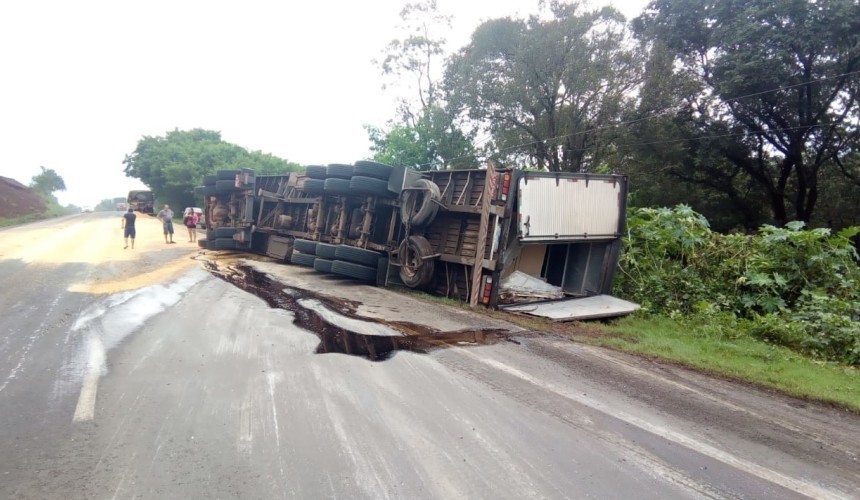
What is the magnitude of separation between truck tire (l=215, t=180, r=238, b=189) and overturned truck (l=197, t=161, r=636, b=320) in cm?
568

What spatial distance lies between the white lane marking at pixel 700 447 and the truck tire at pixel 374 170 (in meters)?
6.57

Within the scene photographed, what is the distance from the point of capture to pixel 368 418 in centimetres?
376

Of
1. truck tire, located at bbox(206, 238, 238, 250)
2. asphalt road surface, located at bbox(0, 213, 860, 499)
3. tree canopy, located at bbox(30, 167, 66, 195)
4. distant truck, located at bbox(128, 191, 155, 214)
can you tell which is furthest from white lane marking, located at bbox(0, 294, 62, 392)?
tree canopy, located at bbox(30, 167, 66, 195)

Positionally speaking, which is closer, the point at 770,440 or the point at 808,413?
the point at 770,440

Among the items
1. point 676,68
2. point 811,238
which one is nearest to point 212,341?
point 811,238

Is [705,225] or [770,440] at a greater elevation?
[705,225]

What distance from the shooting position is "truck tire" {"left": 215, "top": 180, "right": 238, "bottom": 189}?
55.8 feet

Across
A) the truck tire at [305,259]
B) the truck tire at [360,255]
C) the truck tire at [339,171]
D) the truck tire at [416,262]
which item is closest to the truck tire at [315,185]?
the truck tire at [339,171]

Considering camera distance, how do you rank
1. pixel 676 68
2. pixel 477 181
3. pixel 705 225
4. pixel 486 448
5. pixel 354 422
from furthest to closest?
pixel 676 68 → pixel 705 225 → pixel 477 181 → pixel 354 422 → pixel 486 448

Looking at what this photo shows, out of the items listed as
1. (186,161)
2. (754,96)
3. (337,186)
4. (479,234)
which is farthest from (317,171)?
(186,161)

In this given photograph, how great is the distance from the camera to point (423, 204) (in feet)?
31.2

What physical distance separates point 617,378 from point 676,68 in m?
18.5

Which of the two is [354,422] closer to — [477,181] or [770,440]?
→ [770,440]

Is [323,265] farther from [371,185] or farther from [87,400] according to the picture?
[87,400]
